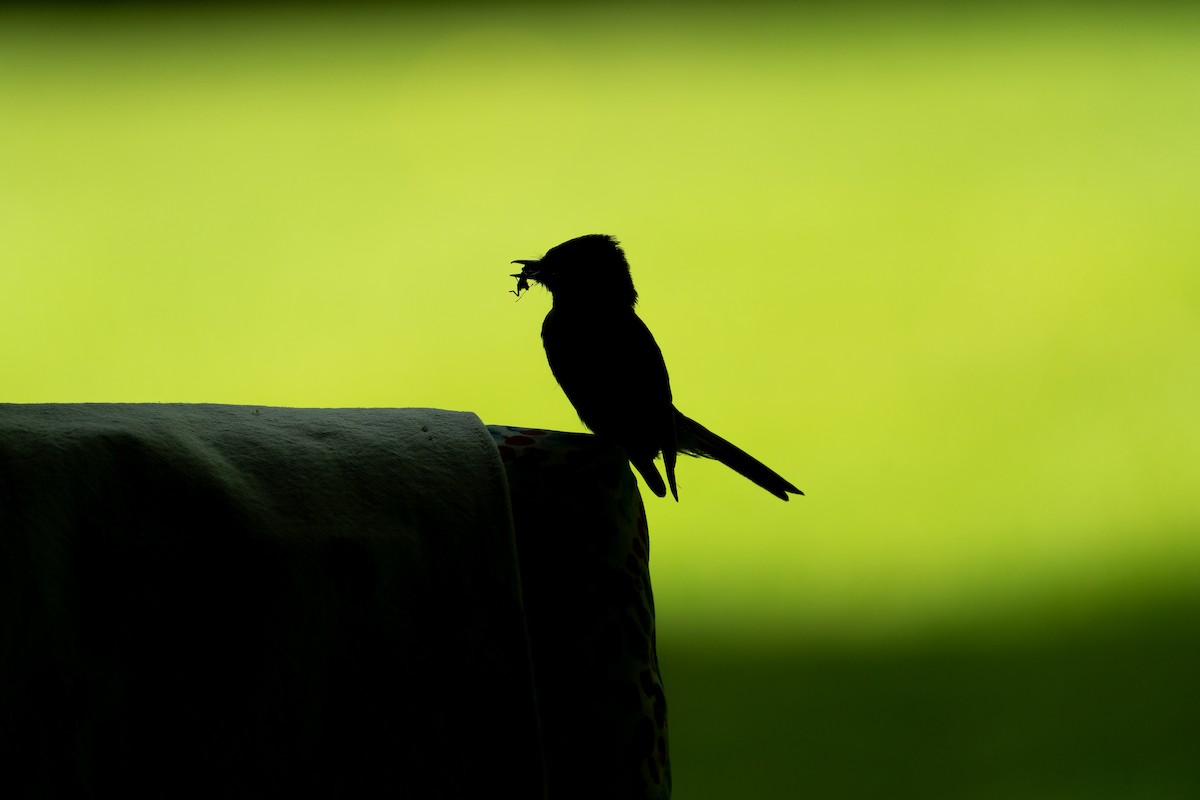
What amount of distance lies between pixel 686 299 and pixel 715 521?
44 centimetres

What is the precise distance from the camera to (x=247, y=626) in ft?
1.80

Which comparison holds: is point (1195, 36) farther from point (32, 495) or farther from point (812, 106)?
point (32, 495)

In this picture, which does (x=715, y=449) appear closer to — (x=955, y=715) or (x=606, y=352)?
(x=606, y=352)

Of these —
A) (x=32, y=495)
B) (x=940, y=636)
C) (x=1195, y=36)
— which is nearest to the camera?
(x=32, y=495)

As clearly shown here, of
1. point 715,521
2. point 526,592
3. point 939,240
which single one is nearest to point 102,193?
point 715,521

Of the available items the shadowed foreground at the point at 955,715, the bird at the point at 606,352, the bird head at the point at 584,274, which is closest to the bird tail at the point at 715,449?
the bird at the point at 606,352

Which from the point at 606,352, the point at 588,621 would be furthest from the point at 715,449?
the point at 588,621

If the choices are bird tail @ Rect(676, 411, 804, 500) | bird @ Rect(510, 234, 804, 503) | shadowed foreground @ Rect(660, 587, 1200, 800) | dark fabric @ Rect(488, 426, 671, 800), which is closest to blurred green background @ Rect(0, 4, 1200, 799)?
shadowed foreground @ Rect(660, 587, 1200, 800)

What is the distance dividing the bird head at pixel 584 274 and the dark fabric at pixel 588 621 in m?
0.32

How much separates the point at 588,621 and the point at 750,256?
1520 millimetres

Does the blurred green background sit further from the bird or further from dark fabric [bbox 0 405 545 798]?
dark fabric [bbox 0 405 545 798]

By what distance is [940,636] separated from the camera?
1.91 metres

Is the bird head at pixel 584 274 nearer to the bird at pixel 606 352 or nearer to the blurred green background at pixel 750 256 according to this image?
the bird at pixel 606 352

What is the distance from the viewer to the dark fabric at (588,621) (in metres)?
0.60
